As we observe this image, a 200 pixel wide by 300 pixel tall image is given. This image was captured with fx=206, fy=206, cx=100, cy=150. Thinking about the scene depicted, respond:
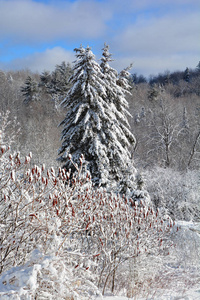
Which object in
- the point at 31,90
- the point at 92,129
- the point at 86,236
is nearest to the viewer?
the point at 86,236

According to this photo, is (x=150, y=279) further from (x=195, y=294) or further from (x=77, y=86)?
(x=77, y=86)

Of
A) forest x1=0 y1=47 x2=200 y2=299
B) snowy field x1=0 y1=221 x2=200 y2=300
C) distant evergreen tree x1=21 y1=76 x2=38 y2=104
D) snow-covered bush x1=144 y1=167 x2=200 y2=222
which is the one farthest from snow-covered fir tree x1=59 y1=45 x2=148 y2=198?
distant evergreen tree x1=21 y1=76 x2=38 y2=104

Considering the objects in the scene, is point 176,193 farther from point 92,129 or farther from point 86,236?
point 86,236

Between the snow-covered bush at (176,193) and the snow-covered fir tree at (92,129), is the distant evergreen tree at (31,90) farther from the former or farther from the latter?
the snow-covered bush at (176,193)

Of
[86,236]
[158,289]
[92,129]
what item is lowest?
[158,289]

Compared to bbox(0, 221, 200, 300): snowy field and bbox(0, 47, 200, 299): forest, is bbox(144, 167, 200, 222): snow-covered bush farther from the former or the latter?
bbox(0, 221, 200, 300): snowy field

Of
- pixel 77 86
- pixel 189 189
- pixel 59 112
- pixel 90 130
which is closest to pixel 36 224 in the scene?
pixel 90 130

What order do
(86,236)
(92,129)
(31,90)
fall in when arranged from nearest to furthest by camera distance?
(86,236) → (92,129) → (31,90)

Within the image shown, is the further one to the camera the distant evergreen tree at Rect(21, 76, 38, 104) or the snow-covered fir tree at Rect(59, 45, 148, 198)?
the distant evergreen tree at Rect(21, 76, 38, 104)

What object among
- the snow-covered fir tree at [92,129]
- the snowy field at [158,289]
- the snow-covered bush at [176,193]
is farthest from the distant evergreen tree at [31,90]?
the snowy field at [158,289]

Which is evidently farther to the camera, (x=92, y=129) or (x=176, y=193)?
(x=176, y=193)

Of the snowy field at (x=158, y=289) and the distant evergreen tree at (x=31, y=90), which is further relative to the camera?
the distant evergreen tree at (x=31, y=90)

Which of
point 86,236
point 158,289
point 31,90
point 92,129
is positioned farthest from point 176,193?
point 31,90

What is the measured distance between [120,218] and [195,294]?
2.75 m
